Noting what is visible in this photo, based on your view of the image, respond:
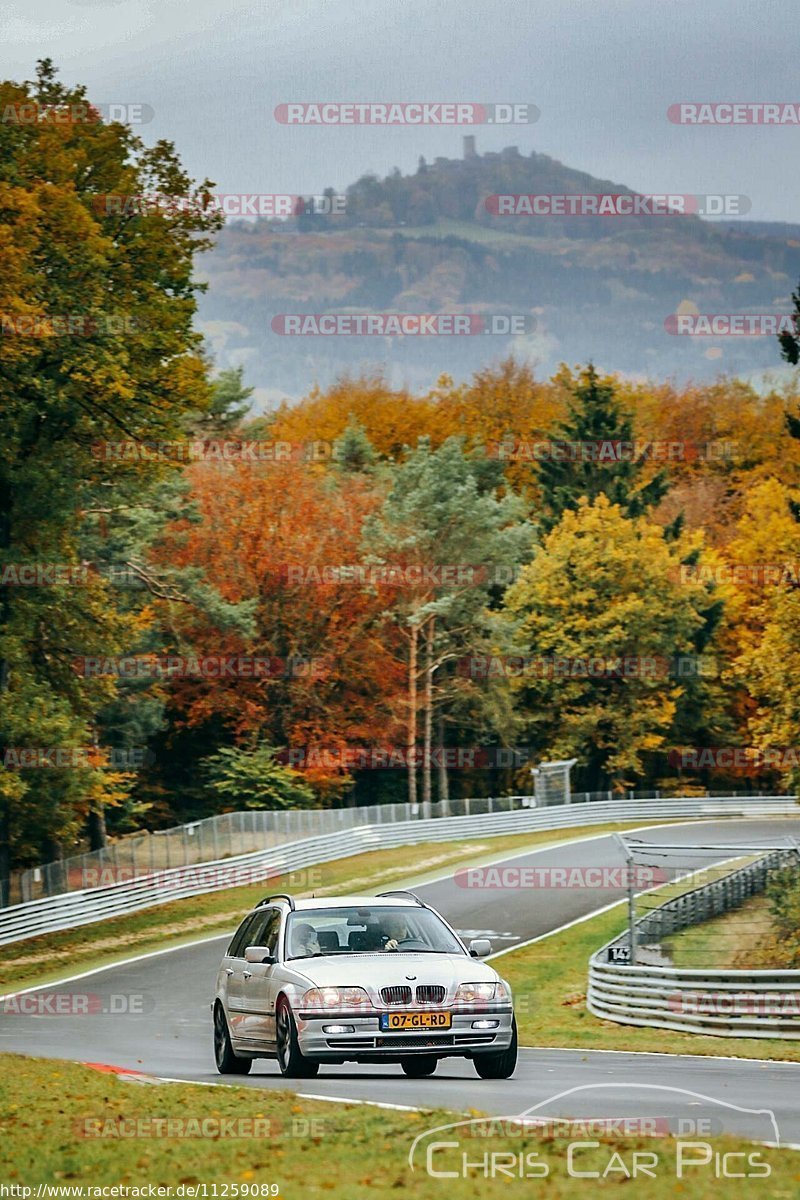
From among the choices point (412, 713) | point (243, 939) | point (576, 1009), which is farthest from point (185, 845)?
point (243, 939)

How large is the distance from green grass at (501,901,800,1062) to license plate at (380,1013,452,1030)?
547 centimetres

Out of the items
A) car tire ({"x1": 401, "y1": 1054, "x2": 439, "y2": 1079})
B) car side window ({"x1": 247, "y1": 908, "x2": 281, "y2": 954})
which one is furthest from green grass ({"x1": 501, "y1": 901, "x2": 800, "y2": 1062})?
car side window ({"x1": 247, "y1": 908, "x2": 281, "y2": 954})

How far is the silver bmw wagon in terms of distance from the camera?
46.5 ft

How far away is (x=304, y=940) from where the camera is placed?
15398 mm

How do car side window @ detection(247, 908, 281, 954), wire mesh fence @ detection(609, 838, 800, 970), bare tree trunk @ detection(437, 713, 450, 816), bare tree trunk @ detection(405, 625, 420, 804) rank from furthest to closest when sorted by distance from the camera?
bare tree trunk @ detection(437, 713, 450, 816) → bare tree trunk @ detection(405, 625, 420, 804) → wire mesh fence @ detection(609, 838, 800, 970) → car side window @ detection(247, 908, 281, 954)

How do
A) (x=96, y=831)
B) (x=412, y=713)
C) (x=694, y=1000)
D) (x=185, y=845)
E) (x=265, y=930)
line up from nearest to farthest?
(x=265, y=930)
(x=694, y=1000)
(x=185, y=845)
(x=96, y=831)
(x=412, y=713)

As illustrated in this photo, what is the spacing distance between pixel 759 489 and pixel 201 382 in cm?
5429

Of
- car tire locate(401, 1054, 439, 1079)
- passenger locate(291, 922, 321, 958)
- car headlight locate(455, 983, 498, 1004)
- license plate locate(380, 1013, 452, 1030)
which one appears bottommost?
car tire locate(401, 1054, 439, 1079)

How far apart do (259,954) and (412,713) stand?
59.8 m

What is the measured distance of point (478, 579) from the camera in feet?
256

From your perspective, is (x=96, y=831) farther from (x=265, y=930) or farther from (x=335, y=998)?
(x=335, y=998)

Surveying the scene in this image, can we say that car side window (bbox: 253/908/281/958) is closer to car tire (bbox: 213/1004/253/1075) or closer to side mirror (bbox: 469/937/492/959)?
car tire (bbox: 213/1004/253/1075)

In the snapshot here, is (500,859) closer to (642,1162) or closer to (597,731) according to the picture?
(597,731)

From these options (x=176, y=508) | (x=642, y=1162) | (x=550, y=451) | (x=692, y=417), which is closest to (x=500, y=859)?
(x=176, y=508)
